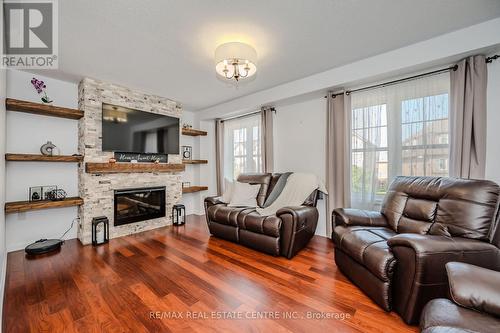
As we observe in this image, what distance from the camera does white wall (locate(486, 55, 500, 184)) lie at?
6.73ft

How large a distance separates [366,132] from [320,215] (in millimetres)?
1443

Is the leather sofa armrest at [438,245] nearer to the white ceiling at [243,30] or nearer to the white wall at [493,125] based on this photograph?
the white wall at [493,125]

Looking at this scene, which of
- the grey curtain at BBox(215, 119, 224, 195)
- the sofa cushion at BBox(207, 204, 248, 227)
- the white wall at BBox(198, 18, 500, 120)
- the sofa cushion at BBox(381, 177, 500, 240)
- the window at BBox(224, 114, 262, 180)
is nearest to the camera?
the sofa cushion at BBox(381, 177, 500, 240)

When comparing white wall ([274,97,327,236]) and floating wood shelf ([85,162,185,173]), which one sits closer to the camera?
floating wood shelf ([85,162,185,173])

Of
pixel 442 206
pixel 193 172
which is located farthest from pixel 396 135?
pixel 193 172

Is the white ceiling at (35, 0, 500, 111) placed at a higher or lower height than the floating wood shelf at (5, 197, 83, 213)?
higher

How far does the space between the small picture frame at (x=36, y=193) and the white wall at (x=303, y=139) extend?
360 centimetres

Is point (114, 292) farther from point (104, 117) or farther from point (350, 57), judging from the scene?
point (350, 57)

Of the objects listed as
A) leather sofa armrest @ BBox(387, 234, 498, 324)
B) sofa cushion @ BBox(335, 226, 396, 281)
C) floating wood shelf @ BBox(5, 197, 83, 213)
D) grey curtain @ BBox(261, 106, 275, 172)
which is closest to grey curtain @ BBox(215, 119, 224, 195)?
grey curtain @ BBox(261, 106, 275, 172)

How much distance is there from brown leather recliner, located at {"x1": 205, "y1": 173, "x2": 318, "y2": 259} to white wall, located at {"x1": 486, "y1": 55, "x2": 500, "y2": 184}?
1810 mm

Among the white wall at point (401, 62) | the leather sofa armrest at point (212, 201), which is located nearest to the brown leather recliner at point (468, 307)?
the white wall at point (401, 62)

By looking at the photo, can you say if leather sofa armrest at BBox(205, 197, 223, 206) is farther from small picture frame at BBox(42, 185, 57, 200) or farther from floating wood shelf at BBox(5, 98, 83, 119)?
floating wood shelf at BBox(5, 98, 83, 119)

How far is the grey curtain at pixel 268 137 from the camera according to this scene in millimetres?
3850

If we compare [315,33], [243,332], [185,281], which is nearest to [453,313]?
[243,332]
